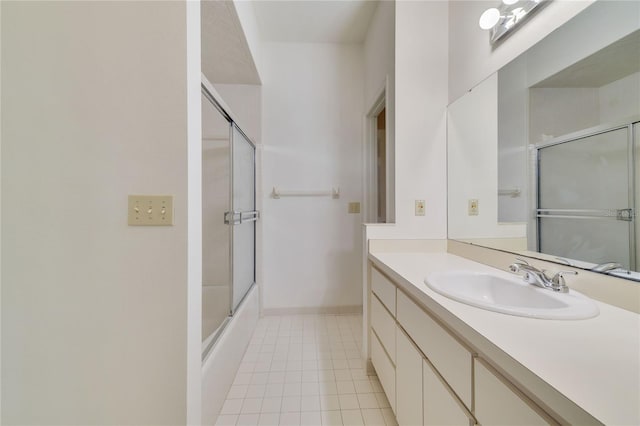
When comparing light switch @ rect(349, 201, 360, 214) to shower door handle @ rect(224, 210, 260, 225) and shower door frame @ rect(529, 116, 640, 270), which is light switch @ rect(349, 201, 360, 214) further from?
shower door frame @ rect(529, 116, 640, 270)

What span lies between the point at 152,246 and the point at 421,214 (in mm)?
1447

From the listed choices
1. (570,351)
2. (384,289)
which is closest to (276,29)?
(384,289)

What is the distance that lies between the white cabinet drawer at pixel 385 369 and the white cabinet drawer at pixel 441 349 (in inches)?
14.1

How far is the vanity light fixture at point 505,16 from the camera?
1.05 m

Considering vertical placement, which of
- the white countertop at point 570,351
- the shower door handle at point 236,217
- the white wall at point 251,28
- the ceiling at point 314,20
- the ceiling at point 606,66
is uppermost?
the ceiling at point 314,20

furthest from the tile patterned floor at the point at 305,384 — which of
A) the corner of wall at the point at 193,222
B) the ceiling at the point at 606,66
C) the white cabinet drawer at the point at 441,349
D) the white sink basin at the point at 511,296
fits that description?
the ceiling at the point at 606,66

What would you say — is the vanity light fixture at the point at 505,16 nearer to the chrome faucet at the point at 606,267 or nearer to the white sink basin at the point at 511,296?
the chrome faucet at the point at 606,267

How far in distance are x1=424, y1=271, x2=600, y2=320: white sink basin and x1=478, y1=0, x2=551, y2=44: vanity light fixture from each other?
1144 millimetres

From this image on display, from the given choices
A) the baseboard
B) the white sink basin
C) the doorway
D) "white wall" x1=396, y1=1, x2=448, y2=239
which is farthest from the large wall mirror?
the baseboard

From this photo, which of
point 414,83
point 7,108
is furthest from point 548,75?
point 7,108

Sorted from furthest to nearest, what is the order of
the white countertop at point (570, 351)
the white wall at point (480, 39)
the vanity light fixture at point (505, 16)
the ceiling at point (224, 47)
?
the ceiling at point (224, 47)
the vanity light fixture at point (505, 16)
the white wall at point (480, 39)
the white countertop at point (570, 351)

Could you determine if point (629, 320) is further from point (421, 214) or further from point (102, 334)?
point (102, 334)

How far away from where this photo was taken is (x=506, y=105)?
→ 1156 millimetres

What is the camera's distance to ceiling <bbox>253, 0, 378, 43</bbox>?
1.96 metres
